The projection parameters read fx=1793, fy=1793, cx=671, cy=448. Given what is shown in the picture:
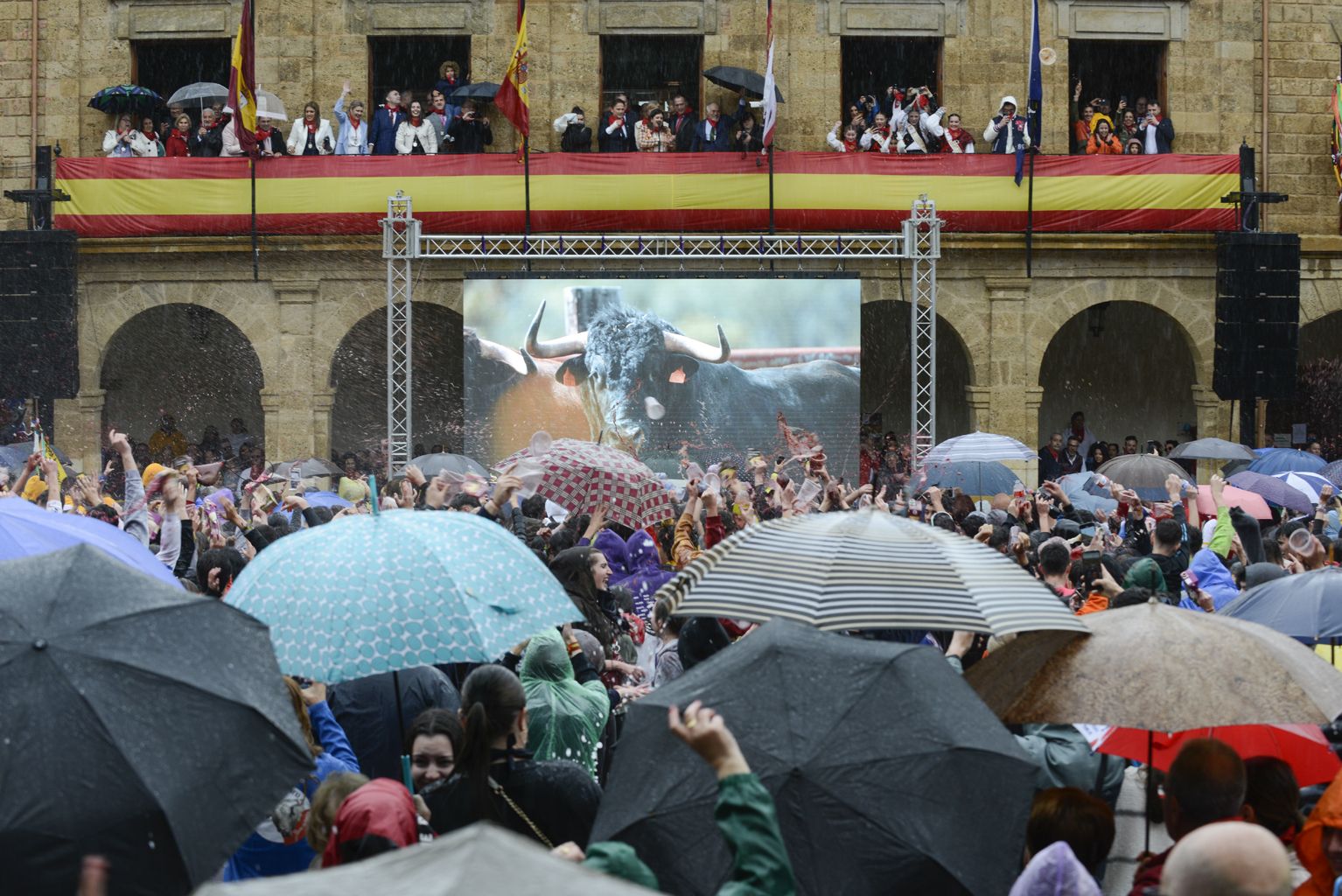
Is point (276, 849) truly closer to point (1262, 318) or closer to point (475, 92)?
point (475, 92)

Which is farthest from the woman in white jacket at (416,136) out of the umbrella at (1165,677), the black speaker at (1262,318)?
the umbrella at (1165,677)

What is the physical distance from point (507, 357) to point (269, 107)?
4.44 m

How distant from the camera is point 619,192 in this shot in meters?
22.2

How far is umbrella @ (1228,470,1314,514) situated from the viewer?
609 inches

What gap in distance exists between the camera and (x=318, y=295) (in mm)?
23078

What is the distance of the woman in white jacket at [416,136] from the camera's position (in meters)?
22.5

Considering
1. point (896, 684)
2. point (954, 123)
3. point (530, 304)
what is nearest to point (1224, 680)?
point (896, 684)

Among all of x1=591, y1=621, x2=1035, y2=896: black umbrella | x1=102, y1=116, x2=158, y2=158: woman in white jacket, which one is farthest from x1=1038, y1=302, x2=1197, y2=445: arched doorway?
x1=591, y1=621, x2=1035, y2=896: black umbrella

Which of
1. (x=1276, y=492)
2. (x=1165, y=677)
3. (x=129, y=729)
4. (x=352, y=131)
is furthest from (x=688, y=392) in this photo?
(x=129, y=729)

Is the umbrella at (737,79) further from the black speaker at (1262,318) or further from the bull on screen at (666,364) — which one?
the black speaker at (1262,318)

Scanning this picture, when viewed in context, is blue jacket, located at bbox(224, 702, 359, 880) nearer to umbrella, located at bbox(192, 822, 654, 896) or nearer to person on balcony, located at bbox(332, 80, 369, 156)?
umbrella, located at bbox(192, 822, 654, 896)

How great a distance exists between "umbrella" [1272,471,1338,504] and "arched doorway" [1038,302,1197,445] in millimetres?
9539

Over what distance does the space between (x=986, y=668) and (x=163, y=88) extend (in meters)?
21.4

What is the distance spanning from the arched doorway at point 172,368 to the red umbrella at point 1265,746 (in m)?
21.2
